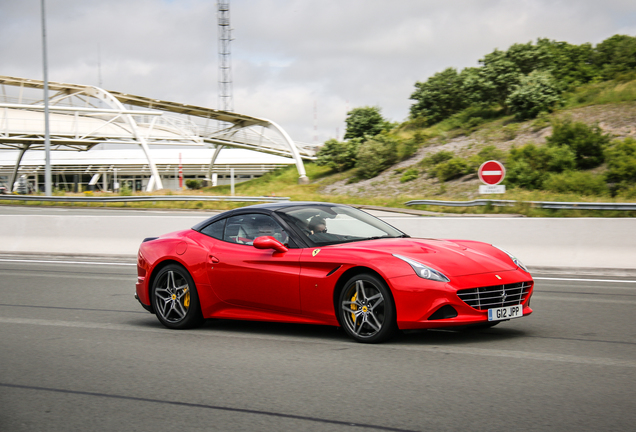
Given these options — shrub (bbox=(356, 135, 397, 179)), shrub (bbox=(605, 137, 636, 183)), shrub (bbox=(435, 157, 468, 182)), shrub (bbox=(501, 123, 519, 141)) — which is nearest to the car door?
shrub (bbox=(605, 137, 636, 183))

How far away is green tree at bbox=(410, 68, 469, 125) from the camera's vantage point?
56.2 m

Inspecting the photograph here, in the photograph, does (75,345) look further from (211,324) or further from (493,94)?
(493,94)

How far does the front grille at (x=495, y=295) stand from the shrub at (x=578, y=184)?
96.5ft

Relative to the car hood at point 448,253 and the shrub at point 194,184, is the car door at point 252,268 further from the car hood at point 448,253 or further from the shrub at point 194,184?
the shrub at point 194,184

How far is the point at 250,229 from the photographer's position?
285 inches

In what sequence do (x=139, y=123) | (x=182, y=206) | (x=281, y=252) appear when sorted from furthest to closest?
(x=139, y=123), (x=182, y=206), (x=281, y=252)

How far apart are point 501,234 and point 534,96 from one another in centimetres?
3673

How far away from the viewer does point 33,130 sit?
175ft

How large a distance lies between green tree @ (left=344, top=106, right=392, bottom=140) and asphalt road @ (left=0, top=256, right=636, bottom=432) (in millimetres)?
51369

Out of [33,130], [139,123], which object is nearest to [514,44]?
[139,123]

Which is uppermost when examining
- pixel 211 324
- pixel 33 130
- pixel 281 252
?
pixel 33 130

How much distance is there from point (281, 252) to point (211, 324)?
1.66 meters

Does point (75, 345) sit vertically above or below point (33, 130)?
below

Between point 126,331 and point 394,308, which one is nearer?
point 394,308
